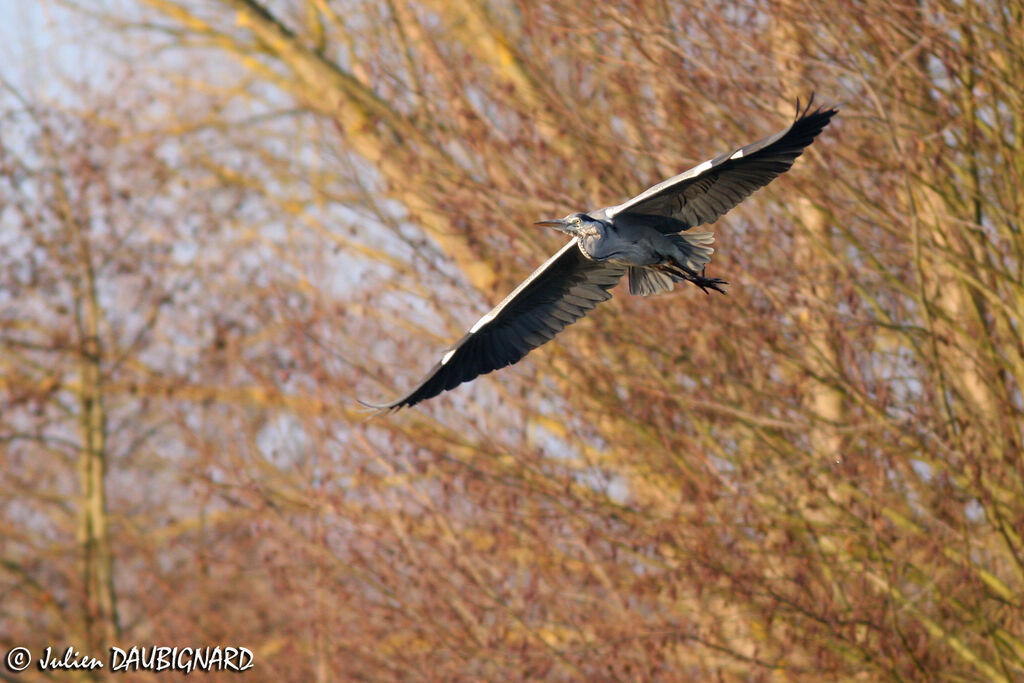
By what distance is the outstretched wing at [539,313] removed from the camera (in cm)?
495

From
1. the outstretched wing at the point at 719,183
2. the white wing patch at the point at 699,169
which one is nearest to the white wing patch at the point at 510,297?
the outstretched wing at the point at 719,183

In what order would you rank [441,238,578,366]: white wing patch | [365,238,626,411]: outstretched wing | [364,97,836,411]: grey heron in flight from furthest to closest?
[365,238,626,411]: outstretched wing
[441,238,578,366]: white wing patch
[364,97,836,411]: grey heron in flight

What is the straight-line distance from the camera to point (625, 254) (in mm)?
4469

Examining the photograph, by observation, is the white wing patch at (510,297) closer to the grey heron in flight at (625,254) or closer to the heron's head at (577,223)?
the grey heron in flight at (625,254)

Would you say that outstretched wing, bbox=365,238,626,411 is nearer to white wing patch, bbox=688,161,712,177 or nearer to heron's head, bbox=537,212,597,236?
heron's head, bbox=537,212,597,236

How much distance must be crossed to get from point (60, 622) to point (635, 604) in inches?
279

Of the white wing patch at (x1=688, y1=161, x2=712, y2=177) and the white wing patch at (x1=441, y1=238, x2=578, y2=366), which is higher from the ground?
the white wing patch at (x1=441, y1=238, x2=578, y2=366)

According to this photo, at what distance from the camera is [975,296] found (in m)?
6.54

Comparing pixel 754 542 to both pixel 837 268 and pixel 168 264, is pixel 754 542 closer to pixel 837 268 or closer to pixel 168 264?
pixel 837 268

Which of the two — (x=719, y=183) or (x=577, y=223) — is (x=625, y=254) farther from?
(x=719, y=183)

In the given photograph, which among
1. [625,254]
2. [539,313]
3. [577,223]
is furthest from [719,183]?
[539,313]

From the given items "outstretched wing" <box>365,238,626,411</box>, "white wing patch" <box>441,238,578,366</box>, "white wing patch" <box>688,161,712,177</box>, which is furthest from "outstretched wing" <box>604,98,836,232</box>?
"outstretched wing" <box>365,238,626,411</box>

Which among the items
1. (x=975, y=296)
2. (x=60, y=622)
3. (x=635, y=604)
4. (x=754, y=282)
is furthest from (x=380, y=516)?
(x=60, y=622)

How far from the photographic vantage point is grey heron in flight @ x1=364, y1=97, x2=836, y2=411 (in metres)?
4.15
